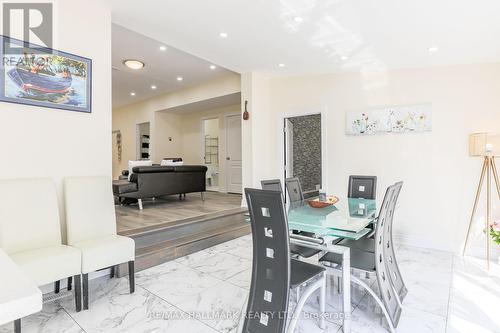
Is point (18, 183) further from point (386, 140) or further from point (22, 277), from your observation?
point (386, 140)

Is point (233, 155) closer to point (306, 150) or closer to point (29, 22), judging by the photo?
point (306, 150)

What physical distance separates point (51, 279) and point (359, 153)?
4.00m

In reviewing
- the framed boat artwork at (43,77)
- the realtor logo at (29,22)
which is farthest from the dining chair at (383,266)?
the realtor logo at (29,22)

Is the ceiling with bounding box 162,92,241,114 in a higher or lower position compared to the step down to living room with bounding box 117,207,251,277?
higher

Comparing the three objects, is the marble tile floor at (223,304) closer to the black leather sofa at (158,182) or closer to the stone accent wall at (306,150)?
the black leather sofa at (158,182)

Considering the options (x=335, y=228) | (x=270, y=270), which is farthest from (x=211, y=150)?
(x=270, y=270)

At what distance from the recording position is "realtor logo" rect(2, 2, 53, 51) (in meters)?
2.25

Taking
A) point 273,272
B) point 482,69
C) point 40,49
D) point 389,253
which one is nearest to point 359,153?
point 482,69

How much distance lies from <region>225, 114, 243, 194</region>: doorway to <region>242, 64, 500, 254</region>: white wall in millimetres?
2772

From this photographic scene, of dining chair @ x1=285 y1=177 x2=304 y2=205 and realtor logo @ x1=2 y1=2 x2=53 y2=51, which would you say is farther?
dining chair @ x1=285 y1=177 x2=304 y2=205

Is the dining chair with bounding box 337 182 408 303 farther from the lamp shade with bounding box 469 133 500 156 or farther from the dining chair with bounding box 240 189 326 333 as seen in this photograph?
the lamp shade with bounding box 469 133 500 156

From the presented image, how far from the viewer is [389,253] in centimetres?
227

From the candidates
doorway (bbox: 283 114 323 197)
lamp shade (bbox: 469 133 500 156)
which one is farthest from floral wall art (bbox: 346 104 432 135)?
doorway (bbox: 283 114 323 197)

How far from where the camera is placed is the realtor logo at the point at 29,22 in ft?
7.39
